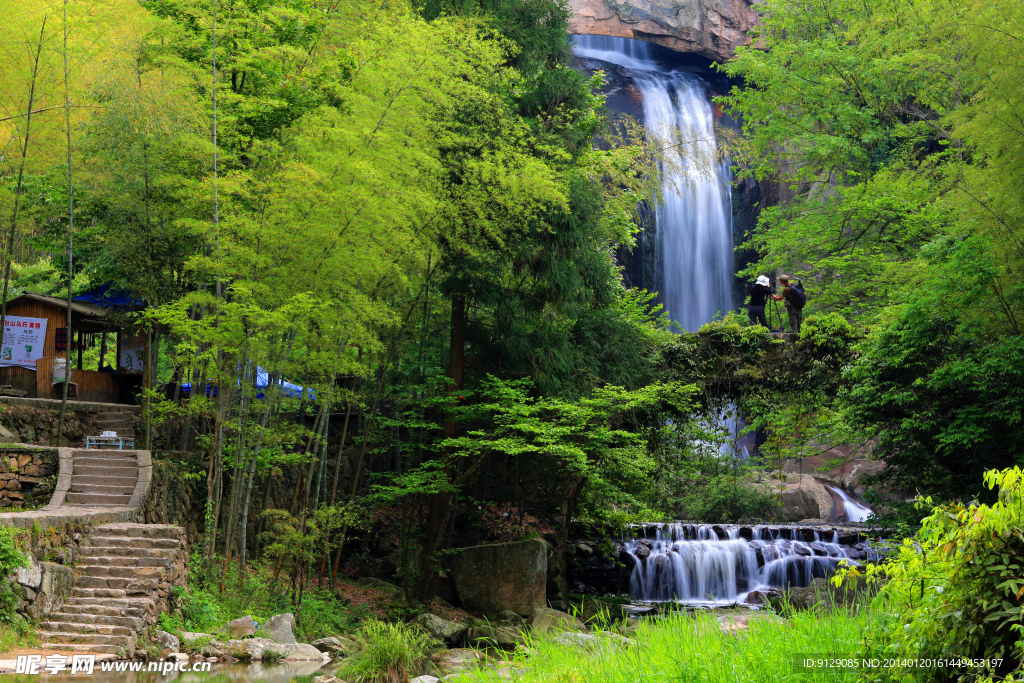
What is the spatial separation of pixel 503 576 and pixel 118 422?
22.0 ft

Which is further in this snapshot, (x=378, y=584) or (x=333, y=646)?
(x=378, y=584)

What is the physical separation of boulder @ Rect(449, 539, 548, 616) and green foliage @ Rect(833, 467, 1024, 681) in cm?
877

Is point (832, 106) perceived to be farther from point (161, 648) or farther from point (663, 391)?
point (161, 648)

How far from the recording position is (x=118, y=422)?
43.0ft

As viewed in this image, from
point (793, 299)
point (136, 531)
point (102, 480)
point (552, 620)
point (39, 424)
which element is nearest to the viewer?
point (136, 531)

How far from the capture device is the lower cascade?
13.5 meters

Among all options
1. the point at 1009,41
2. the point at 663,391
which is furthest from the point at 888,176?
the point at 663,391

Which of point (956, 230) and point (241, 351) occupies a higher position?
point (956, 230)

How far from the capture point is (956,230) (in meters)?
11.0

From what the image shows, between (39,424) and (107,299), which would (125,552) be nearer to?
(39,424)

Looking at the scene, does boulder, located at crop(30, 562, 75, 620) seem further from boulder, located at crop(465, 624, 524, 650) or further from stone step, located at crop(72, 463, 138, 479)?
boulder, located at crop(465, 624, 524, 650)

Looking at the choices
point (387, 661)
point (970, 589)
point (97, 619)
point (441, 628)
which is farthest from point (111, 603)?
point (970, 589)

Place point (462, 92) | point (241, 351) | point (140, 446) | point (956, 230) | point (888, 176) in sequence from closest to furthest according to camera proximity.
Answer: point (241, 351), point (462, 92), point (956, 230), point (140, 446), point (888, 176)

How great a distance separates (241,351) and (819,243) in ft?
45.1
